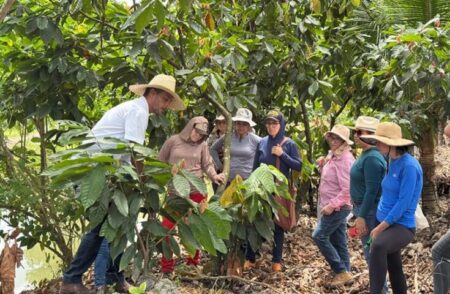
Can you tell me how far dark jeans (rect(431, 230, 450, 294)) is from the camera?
160 inches

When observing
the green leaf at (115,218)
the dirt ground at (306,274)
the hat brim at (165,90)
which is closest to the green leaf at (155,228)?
the green leaf at (115,218)

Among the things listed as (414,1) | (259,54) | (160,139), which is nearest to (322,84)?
(259,54)

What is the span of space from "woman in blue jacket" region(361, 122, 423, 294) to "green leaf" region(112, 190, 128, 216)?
1.76m

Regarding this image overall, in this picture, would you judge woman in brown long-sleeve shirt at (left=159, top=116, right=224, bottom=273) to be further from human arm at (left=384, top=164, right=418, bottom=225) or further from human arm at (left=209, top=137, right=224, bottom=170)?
human arm at (left=384, top=164, right=418, bottom=225)

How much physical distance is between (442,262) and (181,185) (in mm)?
1910

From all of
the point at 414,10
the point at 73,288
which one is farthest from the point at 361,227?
the point at 414,10

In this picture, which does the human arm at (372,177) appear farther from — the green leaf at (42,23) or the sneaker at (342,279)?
the green leaf at (42,23)

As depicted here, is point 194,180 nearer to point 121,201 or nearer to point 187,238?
point 187,238

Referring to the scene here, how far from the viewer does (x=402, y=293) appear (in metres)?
4.39

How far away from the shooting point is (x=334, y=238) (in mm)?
5332

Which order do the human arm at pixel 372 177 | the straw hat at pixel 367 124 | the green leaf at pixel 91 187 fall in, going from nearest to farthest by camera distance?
the green leaf at pixel 91 187, the human arm at pixel 372 177, the straw hat at pixel 367 124

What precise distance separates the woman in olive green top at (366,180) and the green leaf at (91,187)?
2.04 metres

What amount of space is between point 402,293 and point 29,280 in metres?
5.87

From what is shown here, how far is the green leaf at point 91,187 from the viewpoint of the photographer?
131 inches
